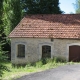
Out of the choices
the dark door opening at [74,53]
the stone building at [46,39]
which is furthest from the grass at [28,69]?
the dark door opening at [74,53]

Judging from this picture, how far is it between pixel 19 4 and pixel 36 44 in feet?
30.4

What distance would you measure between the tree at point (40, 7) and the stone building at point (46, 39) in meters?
7.22

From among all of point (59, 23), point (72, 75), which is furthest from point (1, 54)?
point (59, 23)

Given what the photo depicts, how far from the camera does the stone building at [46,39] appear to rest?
22.0 meters

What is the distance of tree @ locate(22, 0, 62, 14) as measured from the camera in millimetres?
32125

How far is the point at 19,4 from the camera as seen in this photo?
30.5m

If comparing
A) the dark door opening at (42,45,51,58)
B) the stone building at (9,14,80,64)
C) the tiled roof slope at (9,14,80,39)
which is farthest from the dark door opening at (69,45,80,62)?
the dark door opening at (42,45,51,58)

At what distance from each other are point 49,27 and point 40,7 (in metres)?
9.35

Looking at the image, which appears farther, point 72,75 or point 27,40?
point 27,40

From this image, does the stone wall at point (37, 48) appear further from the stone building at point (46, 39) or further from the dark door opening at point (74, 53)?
the dark door opening at point (74, 53)

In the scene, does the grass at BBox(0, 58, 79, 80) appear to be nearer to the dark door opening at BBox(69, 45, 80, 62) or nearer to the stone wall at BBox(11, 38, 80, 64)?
the stone wall at BBox(11, 38, 80, 64)

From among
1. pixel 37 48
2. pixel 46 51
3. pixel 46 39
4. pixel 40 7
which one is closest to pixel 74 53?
pixel 46 51

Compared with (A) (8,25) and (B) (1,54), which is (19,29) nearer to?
(A) (8,25)

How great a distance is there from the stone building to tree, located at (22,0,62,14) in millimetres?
7222
